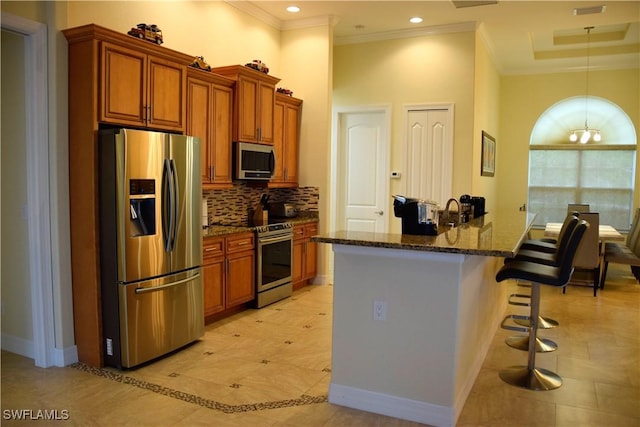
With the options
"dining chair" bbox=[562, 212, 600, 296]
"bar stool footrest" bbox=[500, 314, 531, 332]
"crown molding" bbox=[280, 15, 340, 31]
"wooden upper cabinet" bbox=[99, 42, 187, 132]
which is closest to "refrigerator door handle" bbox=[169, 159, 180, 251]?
"wooden upper cabinet" bbox=[99, 42, 187, 132]

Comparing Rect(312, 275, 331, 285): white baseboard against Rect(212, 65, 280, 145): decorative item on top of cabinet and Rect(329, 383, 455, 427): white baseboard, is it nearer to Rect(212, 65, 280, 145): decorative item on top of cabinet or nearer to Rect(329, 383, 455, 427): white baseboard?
Answer: Rect(212, 65, 280, 145): decorative item on top of cabinet

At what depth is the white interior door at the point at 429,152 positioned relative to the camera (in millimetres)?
6320

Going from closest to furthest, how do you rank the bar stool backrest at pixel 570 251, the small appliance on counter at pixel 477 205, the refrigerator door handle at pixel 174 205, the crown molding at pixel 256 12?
the bar stool backrest at pixel 570 251, the refrigerator door handle at pixel 174 205, the small appliance on counter at pixel 477 205, the crown molding at pixel 256 12

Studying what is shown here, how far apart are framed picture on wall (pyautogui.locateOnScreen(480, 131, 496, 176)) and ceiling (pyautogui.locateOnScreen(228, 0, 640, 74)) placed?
131cm

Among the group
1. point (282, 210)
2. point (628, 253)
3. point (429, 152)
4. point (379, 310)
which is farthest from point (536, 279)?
point (628, 253)

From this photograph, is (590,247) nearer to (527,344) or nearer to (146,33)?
(527,344)

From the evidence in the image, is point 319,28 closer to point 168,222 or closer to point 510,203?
point 168,222

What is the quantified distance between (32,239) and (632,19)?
6.72m

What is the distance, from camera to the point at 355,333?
116 inches

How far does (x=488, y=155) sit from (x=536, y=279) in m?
4.59

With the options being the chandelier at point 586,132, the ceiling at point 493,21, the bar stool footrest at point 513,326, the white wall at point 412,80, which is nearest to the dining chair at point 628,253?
the chandelier at point 586,132

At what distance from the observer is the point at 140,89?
3691 mm

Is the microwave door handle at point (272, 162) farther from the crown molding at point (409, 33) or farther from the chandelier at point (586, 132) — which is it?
the chandelier at point (586, 132)

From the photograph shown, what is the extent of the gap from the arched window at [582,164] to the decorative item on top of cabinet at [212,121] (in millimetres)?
5892
